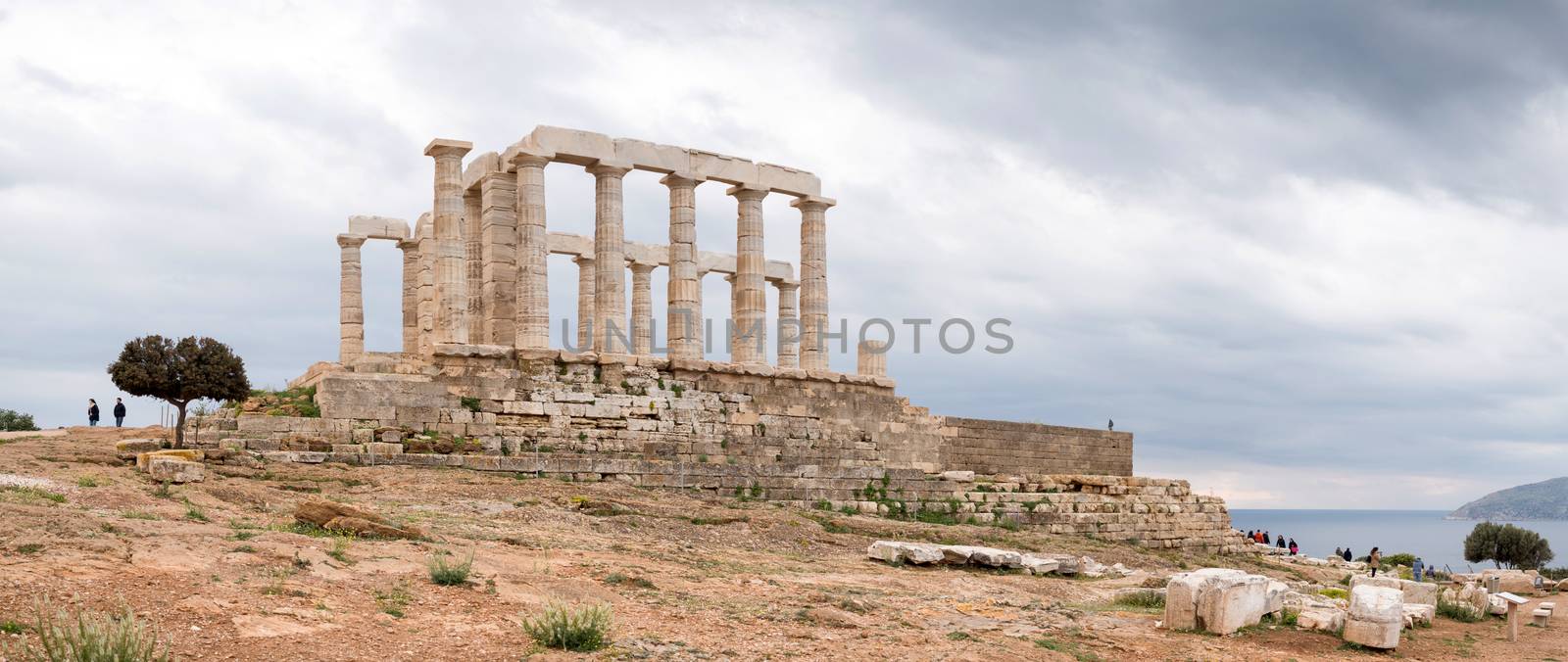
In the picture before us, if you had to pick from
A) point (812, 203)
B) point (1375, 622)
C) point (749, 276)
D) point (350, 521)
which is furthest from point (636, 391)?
point (1375, 622)

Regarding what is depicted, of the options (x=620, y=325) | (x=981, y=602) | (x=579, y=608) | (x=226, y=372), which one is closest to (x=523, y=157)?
(x=620, y=325)

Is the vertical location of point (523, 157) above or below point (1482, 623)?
above

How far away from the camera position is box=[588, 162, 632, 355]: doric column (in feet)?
97.5

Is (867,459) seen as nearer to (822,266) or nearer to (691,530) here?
(822,266)

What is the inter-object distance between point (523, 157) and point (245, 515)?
45.9 ft

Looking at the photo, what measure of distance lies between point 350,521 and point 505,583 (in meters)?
2.85

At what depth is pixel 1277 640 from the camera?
1514 centimetres

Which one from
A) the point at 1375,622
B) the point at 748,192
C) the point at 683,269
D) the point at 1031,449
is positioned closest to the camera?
the point at 1375,622

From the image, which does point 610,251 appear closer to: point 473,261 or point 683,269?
point 683,269

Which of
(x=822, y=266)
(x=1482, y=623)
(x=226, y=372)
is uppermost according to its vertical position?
(x=822, y=266)

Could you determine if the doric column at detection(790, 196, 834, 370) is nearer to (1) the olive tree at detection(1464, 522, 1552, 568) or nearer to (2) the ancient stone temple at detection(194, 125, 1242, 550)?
(2) the ancient stone temple at detection(194, 125, 1242, 550)

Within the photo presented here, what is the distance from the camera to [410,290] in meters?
35.2

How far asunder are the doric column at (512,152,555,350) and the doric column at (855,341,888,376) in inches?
384

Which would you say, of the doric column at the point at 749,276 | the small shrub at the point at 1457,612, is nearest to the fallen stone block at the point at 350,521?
the small shrub at the point at 1457,612
